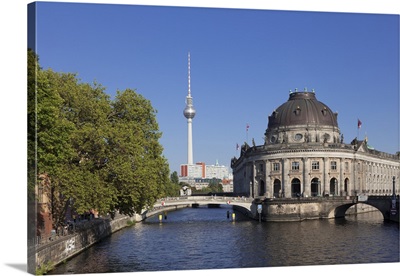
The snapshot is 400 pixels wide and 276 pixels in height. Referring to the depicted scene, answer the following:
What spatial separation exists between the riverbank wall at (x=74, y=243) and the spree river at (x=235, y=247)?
60 cm

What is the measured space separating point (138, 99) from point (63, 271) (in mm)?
19897

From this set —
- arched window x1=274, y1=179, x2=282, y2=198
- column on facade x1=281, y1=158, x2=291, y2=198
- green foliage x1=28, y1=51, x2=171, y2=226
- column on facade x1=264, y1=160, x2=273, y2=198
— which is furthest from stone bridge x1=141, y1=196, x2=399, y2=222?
green foliage x1=28, y1=51, x2=171, y2=226

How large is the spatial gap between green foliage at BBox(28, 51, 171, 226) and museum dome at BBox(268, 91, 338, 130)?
57.3 m

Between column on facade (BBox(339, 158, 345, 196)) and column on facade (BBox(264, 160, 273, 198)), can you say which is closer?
column on facade (BBox(339, 158, 345, 196))

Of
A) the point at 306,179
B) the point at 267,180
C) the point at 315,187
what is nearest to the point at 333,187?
the point at 315,187

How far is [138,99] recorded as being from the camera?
51.1 meters

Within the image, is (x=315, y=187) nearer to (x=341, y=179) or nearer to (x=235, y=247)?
(x=341, y=179)

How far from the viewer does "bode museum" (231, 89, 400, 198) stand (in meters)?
96.9

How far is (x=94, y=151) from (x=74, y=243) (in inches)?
256

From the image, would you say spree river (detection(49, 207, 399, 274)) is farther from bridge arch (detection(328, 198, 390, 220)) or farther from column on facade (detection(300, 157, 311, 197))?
column on facade (detection(300, 157, 311, 197))

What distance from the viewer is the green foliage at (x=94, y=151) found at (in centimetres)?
3591

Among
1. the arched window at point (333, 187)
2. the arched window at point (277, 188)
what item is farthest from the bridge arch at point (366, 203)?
the arched window at point (277, 188)

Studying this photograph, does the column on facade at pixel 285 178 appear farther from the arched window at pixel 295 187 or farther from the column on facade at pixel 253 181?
the column on facade at pixel 253 181

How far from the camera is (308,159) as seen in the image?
96750 mm
